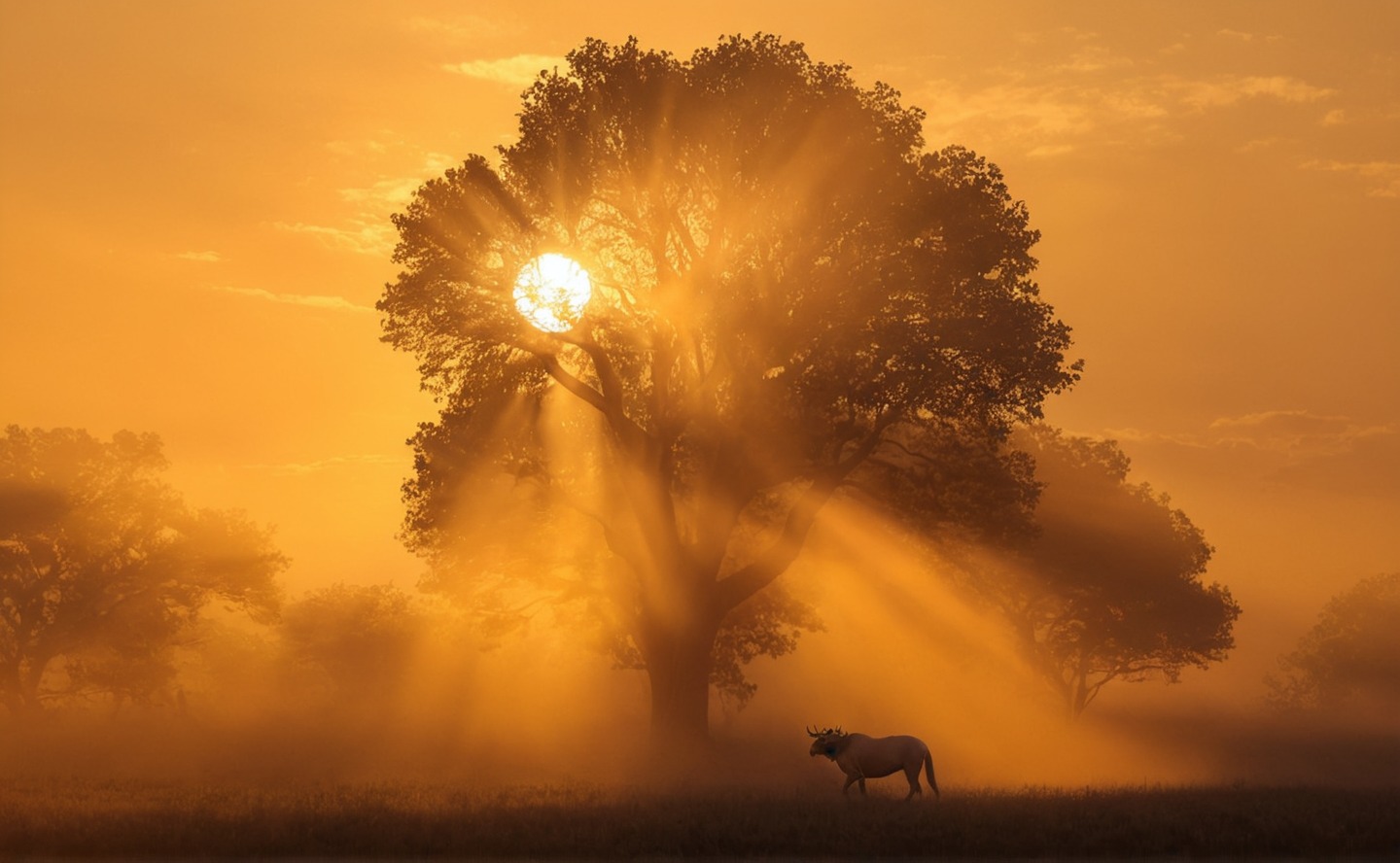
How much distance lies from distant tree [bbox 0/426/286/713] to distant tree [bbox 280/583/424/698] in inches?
1845

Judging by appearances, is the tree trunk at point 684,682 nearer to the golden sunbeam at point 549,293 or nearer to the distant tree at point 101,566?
the golden sunbeam at point 549,293

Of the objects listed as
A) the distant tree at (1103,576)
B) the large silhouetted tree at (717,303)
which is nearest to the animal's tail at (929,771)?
the large silhouetted tree at (717,303)

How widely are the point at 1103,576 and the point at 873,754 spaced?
38.7m

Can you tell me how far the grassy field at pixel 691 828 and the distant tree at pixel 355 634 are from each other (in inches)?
3702

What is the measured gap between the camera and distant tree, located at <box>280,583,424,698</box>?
122912mm

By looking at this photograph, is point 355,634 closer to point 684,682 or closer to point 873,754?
point 684,682

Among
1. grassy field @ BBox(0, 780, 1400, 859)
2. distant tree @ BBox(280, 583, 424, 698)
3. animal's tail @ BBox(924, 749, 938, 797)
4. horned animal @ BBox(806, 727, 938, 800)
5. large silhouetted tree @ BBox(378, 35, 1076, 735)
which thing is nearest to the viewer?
grassy field @ BBox(0, 780, 1400, 859)

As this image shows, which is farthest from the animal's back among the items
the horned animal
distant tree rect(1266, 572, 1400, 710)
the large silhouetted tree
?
distant tree rect(1266, 572, 1400, 710)

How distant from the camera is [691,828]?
75.6ft

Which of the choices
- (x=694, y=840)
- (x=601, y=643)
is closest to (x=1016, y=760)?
(x=601, y=643)

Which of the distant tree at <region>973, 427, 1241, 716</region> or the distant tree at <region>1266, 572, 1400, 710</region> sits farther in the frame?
the distant tree at <region>1266, 572, 1400, 710</region>

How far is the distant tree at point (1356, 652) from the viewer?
358 ft

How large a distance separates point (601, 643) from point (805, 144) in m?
22.9

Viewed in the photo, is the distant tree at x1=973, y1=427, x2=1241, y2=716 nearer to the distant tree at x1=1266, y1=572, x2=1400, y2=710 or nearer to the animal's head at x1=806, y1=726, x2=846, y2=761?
the animal's head at x1=806, y1=726, x2=846, y2=761
